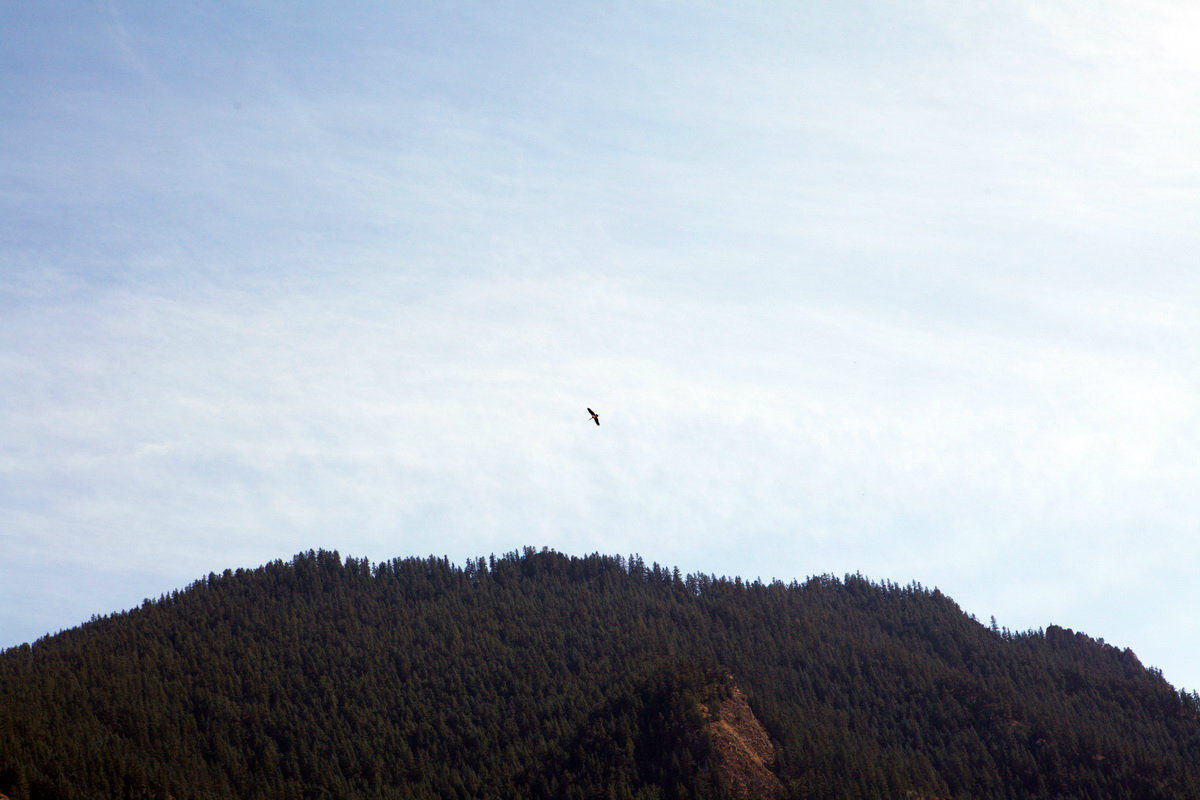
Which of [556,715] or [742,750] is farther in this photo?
[556,715]

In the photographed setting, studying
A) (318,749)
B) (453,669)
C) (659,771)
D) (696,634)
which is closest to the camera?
(659,771)

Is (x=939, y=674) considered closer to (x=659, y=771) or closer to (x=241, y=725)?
(x=659, y=771)

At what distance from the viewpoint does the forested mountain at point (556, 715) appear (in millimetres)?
140500

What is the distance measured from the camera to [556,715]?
6280 inches

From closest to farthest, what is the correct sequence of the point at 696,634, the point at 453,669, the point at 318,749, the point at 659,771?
the point at 659,771 < the point at 318,749 < the point at 453,669 < the point at 696,634

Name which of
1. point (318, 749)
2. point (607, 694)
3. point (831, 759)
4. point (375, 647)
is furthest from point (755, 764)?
point (375, 647)

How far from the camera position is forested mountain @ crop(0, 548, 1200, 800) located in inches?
5531

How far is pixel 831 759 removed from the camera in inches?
5743

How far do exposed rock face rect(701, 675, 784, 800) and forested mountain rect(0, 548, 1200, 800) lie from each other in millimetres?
386

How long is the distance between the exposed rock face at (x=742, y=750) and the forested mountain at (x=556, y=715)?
39 centimetres

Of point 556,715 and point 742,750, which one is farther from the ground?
point 556,715

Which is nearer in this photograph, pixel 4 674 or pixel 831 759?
pixel 831 759

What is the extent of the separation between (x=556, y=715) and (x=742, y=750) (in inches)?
1108

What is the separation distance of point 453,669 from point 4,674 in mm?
63502
